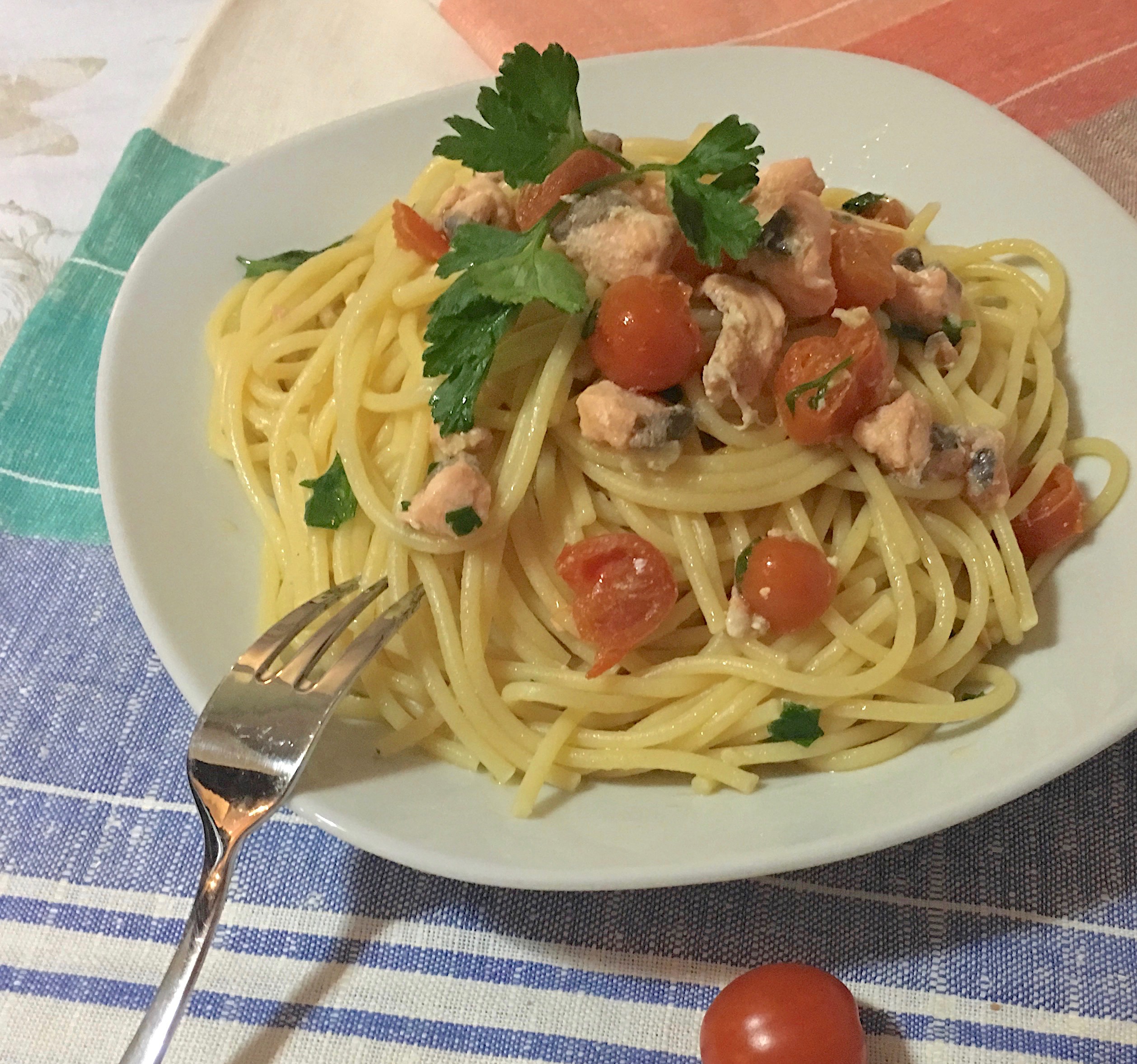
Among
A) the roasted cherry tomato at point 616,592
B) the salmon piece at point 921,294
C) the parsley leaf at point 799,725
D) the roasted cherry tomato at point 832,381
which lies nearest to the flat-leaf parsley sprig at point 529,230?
the roasted cherry tomato at point 832,381

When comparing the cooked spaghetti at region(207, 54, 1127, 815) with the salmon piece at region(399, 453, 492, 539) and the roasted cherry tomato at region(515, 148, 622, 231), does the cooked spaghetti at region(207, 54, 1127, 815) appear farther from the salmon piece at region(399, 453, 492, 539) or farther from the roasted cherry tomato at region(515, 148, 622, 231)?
the roasted cherry tomato at region(515, 148, 622, 231)

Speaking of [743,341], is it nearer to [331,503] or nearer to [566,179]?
[566,179]

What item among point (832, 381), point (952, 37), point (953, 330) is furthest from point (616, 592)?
point (952, 37)

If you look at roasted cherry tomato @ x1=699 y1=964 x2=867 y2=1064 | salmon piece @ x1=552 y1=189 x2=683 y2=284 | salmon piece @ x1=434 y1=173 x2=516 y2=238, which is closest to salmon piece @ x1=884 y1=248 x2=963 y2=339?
salmon piece @ x1=552 y1=189 x2=683 y2=284

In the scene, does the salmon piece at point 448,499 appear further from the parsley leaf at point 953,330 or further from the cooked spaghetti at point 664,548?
the parsley leaf at point 953,330

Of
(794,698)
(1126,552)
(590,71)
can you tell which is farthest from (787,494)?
(590,71)

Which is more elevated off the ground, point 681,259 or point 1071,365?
point 681,259

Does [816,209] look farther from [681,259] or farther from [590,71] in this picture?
[590,71]
